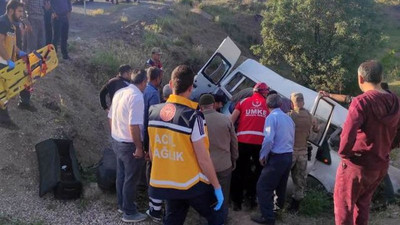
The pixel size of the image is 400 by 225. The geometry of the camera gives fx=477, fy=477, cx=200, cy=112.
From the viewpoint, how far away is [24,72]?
6.77 meters

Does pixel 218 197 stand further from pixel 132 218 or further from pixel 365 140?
pixel 132 218

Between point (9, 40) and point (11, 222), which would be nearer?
point (11, 222)

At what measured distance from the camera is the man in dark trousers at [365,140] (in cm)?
411

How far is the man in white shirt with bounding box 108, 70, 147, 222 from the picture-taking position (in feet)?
16.9

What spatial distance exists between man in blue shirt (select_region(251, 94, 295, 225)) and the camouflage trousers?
0.48 m

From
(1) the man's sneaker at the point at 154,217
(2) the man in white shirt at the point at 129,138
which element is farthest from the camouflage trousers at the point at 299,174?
(2) the man in white shirt at the point at 129,138

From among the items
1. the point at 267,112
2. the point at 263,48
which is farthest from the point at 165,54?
the point at 267,112

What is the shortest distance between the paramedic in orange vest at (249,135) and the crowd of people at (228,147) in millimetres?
13

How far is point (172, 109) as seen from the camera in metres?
3.85

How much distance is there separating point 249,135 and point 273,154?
0.46 meters

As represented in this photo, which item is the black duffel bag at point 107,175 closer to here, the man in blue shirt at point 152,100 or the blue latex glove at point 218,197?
the man in blue shirt at point 152,100

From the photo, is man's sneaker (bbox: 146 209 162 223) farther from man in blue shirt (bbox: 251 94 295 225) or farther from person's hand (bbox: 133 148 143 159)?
man in blue shirt (bbox: 251 94 295 225)

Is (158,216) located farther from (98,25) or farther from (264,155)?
(98,25)

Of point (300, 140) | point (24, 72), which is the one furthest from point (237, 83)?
point (24, 72)
